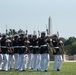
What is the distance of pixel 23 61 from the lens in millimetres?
21516

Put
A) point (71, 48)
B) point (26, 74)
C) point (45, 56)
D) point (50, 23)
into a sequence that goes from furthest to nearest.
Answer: point (50, 23) < point (71, 48) < point (45, 56) < point (26, 74)

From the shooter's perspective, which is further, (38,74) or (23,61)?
(23,61)

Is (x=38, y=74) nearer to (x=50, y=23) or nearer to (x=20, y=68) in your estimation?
(x=20, y=68)

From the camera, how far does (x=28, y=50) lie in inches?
857

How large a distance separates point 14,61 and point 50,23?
60.5 metres

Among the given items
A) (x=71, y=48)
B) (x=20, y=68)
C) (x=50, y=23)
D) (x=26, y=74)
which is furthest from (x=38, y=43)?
(x=50, y=23)

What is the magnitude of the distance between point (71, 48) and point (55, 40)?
52.3m

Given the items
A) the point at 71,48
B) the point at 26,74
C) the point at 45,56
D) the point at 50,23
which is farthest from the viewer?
the point at 50,23

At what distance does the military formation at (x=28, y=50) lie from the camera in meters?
21.2

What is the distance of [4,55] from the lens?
2148 cm

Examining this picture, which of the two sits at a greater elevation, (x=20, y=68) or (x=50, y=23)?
(x=50, y=23)

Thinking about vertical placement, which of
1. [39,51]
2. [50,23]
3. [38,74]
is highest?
[50,23]

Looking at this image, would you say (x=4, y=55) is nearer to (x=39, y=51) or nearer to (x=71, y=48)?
(x=39, y=51)

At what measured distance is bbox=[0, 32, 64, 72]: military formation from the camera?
2119 centimetres
